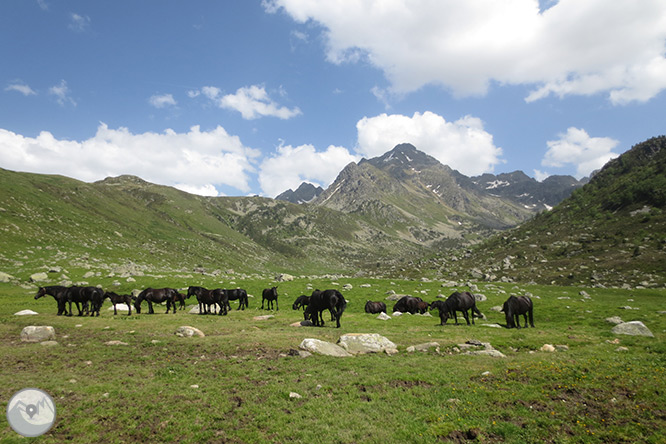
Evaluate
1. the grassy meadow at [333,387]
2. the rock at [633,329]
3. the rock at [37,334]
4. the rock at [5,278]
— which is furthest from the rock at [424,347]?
the rock at [5,278]

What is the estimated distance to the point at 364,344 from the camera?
60.6ft

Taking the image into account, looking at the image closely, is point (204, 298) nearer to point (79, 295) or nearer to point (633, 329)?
point (79, 295)

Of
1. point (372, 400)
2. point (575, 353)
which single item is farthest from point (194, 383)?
point (575, 353)

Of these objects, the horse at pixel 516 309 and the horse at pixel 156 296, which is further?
the horse at pixel 156 296

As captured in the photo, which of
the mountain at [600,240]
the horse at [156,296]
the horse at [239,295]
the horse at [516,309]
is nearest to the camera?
the horse at [516,309]

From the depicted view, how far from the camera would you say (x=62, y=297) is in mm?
27781

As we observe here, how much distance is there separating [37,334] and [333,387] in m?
20.2

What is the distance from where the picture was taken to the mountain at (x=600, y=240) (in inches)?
2327

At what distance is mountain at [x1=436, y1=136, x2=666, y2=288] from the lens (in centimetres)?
5909

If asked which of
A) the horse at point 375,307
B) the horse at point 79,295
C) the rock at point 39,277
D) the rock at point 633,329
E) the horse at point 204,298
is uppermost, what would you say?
the rock at point 39,277

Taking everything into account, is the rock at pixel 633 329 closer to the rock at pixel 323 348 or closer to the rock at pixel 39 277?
the rock at pixel 323 348

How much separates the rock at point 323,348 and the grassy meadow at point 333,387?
2.72ft

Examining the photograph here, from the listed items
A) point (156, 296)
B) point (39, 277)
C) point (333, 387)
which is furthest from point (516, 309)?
point (39, 277)

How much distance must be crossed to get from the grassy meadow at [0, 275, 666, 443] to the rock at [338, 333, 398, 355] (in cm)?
125
